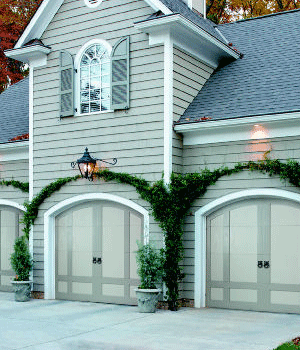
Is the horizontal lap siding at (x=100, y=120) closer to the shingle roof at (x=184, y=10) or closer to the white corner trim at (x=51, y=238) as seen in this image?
the white corner trim at (x=51, y=238)

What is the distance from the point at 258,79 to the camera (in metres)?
11.2

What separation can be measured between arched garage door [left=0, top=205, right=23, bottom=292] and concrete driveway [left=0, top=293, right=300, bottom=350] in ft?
8.91

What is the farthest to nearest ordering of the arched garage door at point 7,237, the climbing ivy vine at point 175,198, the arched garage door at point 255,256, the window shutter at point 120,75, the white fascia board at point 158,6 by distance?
the arched garage door at point 7,237 < the window shutter at point 120,75 < the white fascia board at point 158,6 < the climbing ivy vine at point 175,198 < the arched garage door at point 255,256

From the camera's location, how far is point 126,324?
8875 millimetres

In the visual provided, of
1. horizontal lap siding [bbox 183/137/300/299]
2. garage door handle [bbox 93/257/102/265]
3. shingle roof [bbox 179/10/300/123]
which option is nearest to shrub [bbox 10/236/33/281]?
garage door handle [bbox 93/257/102/265]

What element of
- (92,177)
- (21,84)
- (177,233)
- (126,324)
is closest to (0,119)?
(21,84)

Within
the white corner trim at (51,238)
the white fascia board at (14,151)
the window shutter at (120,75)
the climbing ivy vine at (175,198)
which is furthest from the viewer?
the white fascia board at (14,151)

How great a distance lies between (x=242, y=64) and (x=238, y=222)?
12.2 feet

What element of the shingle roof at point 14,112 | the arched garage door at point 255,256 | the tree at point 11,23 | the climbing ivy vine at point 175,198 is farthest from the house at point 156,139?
the tree at point 11,23

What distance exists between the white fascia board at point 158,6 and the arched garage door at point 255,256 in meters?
3.81

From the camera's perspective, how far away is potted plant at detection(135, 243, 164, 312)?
391 inches

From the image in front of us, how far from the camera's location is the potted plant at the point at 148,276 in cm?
992

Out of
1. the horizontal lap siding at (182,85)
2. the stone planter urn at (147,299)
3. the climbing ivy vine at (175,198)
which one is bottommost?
the stone planter urn at (147,299)

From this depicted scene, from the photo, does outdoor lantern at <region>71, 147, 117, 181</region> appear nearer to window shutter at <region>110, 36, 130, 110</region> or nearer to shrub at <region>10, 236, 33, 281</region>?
window shutter at <region>110, 36, 130, 110</region>
